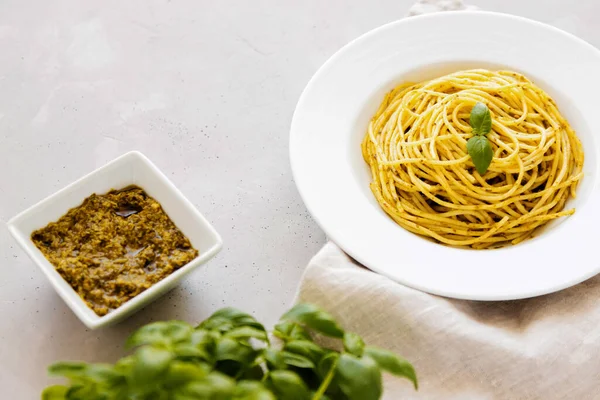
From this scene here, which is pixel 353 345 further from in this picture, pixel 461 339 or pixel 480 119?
pixel 480 119

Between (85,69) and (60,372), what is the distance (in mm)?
1669

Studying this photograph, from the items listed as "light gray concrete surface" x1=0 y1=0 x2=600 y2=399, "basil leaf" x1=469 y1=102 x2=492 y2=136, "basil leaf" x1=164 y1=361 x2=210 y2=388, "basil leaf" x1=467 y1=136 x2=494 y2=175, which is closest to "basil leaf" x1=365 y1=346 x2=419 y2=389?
"basil leaf" x1=164 y1=361 x2=210 y2=388

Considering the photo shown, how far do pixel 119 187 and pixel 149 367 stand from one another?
100 cm

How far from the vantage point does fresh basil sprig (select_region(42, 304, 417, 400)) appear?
1.34 m

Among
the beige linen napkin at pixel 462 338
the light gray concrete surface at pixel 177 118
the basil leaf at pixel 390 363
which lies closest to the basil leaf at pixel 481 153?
the beige linen napkin at pixel 462 338

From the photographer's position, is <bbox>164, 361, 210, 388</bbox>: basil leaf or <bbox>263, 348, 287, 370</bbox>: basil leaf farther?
<bbox>263, 348, 287, 370</bbox>: basil leaf

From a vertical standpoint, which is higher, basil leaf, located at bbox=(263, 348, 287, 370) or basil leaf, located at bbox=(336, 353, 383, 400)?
basil leaf, located at bbox=(336, 353, 383, 400)

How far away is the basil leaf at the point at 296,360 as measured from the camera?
1541mm

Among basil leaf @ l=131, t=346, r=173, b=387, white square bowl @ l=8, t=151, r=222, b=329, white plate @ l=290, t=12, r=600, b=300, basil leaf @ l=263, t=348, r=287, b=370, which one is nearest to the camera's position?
basil leaf @ l=131, t=346, r=173, b=387

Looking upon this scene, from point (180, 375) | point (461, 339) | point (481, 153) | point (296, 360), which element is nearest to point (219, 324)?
point (296, 360)

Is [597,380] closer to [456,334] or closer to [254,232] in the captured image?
[456,334]

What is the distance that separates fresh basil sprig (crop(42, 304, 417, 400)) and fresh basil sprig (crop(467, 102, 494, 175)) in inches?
35.6

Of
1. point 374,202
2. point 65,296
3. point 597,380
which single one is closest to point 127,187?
point 65,296

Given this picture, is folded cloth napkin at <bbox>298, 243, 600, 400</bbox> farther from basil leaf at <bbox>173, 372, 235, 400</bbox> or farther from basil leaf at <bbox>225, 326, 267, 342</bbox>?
basil leaf at <bbox>173, 372, 235, 400</bbox>
